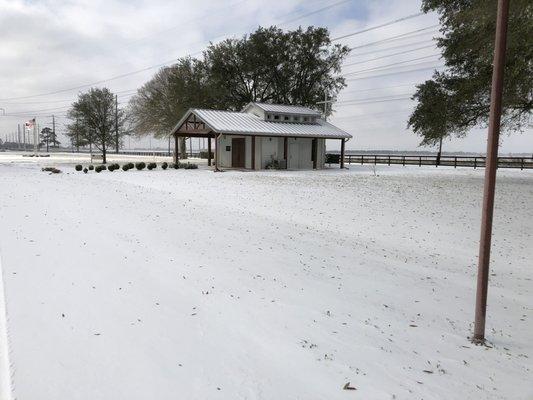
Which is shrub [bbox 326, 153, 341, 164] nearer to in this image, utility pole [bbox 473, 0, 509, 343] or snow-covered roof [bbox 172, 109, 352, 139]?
snow-covered roof [bbox 172, 109, 352, 139]

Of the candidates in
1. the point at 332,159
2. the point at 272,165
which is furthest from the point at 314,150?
the point at 332,159

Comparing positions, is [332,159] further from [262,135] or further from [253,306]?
[253,306]

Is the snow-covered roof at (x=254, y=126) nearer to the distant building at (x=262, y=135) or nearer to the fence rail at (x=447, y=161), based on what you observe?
the distant building at (x=262, y=135)

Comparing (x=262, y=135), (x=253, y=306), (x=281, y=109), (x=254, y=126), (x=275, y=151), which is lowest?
(x=253, y=306)

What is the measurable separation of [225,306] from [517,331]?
4.00m

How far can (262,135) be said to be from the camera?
3039 centimetres

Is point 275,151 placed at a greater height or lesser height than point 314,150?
lesser

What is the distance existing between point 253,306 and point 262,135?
1004 inches

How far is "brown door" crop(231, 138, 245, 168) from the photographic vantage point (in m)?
32.9

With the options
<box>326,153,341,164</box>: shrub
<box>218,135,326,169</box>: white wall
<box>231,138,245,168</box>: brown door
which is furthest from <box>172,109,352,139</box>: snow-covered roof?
<box>326,153,341,164</box>: shrub

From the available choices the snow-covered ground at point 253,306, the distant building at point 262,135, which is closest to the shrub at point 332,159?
the distant building at point 262,135

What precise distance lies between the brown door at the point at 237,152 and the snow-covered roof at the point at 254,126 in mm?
1677

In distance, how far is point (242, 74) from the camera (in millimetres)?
50094

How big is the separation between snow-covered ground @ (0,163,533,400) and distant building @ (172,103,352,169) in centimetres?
1893
